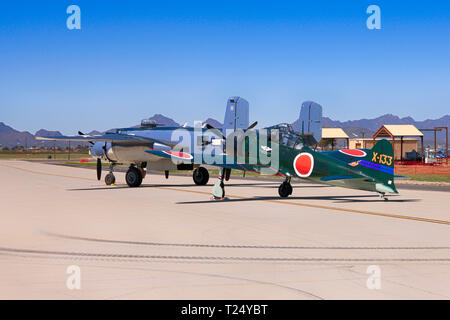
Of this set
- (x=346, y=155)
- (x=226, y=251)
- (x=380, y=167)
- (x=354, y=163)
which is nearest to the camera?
(x=226, y=251)

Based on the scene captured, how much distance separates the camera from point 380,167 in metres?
19.0

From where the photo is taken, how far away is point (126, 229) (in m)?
12.4

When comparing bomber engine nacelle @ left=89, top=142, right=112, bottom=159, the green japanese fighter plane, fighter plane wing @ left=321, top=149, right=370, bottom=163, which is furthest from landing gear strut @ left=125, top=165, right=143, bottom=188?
fighter plane wing @ left=321, top=149, right=370, bottom=163

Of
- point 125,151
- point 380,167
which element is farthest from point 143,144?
point 380,167

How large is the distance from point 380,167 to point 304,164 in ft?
8.88

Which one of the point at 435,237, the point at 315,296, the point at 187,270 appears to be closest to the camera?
the point at 315,296

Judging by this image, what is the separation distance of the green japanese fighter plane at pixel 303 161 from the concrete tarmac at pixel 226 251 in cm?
142

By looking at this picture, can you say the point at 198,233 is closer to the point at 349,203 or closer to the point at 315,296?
the point at 315,296

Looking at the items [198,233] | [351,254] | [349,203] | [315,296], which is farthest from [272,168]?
[315,296]

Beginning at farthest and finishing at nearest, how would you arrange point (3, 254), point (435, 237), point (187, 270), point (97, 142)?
point (97, 142)
point (435, 237)
point (3, 254)
point (187, 270)

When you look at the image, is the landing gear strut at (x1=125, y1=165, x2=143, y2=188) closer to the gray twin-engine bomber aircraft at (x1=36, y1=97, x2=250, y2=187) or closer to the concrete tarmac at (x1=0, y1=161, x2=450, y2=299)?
the gray twin-engine bomber aircraft at (x1=36, y1=97, x2=250, y2=187)

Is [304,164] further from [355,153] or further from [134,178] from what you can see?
[134,178]

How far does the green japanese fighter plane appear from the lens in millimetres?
19016
